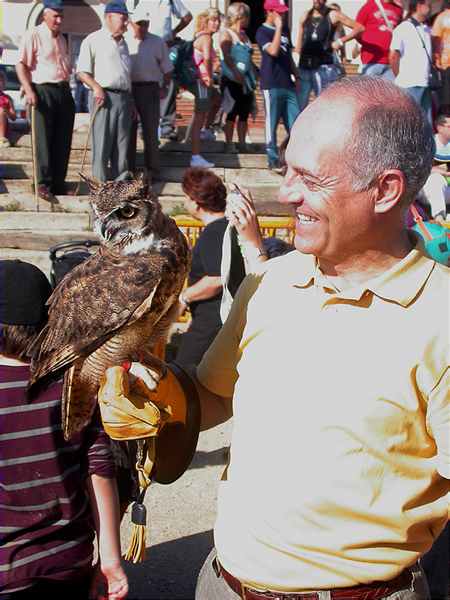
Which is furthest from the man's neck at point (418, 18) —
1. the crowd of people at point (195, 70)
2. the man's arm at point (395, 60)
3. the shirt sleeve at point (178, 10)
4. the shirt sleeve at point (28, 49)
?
the shirt sleeve at point (28, 49)

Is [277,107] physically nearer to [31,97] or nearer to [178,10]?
[178,10]

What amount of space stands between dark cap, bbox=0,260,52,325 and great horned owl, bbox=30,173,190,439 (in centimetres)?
5

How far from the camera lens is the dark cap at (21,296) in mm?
2645

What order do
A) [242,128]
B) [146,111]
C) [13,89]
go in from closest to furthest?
[146,111]
[242,128]
[13,89]

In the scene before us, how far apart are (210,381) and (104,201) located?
1.02 metres

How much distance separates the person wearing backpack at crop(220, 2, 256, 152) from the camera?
33.3 ft

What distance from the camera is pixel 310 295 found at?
2061mm

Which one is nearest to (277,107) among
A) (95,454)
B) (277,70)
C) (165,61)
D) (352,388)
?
(277,70)

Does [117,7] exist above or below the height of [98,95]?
above

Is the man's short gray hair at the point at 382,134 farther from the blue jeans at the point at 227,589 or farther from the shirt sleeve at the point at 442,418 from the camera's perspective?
the blue jeans at the point at 227,589

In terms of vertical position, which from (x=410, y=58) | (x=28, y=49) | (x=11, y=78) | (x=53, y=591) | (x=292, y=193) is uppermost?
(x=292, y=193)

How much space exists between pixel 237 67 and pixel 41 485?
8457mm

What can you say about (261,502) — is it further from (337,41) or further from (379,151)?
(337,41)

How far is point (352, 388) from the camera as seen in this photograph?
1.89m
